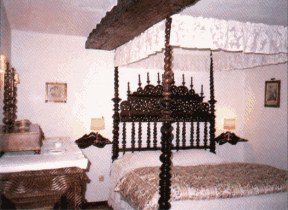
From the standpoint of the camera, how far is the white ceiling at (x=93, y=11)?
3314mm

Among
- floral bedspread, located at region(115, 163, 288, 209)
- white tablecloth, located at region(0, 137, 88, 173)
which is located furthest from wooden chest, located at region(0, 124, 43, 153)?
floral bedspread, located at region(115, 163, 288, 209)

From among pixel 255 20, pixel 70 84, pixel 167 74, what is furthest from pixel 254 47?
pixel 70 84

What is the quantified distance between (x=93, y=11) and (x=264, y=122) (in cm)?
397

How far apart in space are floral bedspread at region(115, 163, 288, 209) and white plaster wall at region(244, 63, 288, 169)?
1.37 metres

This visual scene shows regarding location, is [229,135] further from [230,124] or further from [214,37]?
[214,37]

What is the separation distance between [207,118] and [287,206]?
2.57 meters

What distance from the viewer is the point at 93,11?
12.7ft

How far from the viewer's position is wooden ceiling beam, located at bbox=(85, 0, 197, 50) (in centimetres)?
255

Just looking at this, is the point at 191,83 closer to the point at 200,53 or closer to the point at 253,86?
the point at 200,53

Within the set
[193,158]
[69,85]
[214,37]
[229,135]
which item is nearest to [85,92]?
[69,85]

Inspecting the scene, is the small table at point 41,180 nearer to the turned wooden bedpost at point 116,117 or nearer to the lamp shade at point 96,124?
the lamp shade at point 96,124

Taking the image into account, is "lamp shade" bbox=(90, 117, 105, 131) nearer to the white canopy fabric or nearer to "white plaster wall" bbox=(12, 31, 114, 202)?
"white plaster wall" bbox=(12, 31, 114, 202)

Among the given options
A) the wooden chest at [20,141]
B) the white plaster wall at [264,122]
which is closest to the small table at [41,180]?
the wooden chest at [20,141]

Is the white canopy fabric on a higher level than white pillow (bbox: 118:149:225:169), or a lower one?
higher
